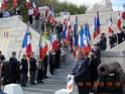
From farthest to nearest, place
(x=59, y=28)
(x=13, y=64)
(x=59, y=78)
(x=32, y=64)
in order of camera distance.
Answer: (x=59, y=28), (x=59, y=78), (x=32, y=64), (x=13, y=64)

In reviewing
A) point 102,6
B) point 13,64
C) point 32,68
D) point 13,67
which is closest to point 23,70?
point 32,68

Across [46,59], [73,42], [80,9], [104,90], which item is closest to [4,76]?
[46,59]

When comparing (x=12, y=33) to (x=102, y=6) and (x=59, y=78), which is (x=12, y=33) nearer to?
(x=102, y=6)

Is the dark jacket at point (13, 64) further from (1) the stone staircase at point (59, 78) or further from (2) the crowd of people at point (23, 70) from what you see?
(1) the stone staircase at point (59, 78)

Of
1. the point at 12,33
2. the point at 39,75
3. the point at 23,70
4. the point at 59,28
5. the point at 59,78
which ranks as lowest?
the point at 59,78

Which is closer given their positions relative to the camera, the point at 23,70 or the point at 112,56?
the point at 23,70

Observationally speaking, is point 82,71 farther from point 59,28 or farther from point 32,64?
point 59,28

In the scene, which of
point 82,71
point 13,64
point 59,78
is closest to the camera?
point 82,71

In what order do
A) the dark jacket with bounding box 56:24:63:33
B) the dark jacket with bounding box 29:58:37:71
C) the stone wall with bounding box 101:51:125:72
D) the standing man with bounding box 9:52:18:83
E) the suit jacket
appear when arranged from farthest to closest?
1. the dark jacket with bounding box 56:24:63:33
2. the dark jacket with bounding box 29:58:37:71
3. the stone wall with bounding box 101:51:125:72
4. the standing man with bounding box 9:52:18:83
5. the suit jacket

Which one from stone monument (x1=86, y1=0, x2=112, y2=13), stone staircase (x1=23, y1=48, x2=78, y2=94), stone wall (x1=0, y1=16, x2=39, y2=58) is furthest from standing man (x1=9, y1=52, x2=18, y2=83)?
stone monument (x1=86, y1=0, x2=112, y2=13)

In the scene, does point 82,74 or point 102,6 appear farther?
point 102,6

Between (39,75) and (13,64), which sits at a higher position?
(13,64)

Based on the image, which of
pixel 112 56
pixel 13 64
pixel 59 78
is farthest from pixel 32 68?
pixel 112 56

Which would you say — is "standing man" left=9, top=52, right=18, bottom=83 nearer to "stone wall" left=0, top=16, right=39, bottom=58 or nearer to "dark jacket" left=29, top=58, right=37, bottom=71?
"dark jacket" left=29, top=58, right=37, bottom=71
